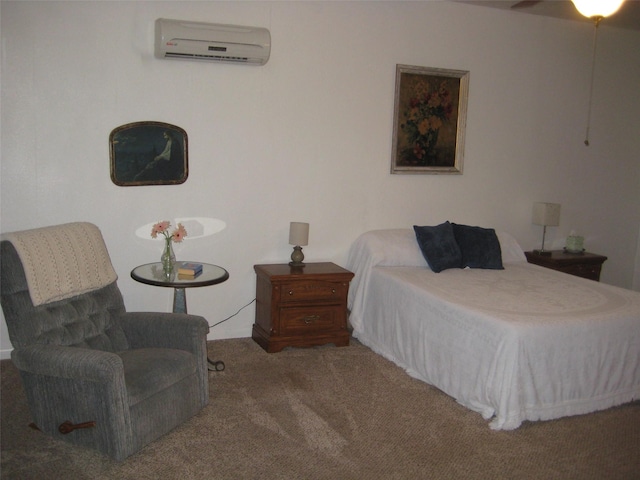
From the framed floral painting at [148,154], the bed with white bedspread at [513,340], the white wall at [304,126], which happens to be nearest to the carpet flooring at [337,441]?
the bed with white bedspread at [513,340]

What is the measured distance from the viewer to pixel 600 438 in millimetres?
3113

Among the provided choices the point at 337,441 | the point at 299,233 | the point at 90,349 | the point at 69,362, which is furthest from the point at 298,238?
the point at 69,362

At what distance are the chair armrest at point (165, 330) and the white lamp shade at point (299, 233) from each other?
1.27 m

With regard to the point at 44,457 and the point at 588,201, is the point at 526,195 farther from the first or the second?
the point at 44,457

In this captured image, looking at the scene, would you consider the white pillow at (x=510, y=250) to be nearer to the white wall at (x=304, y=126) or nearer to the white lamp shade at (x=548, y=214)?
the white wall at (x=304, y=126)

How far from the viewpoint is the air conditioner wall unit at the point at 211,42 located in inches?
151

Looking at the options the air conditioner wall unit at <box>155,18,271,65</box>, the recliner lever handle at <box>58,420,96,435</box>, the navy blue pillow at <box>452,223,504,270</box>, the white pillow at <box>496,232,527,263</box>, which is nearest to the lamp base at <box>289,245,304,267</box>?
the navy blue pillow at <box>452,223,504,270</box>

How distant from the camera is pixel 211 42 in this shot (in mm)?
3926

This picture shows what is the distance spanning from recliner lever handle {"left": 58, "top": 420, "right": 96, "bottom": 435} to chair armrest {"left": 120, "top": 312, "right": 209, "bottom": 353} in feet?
2.13

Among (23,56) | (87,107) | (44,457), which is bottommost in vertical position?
(44,457)

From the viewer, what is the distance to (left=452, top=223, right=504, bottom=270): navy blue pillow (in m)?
4.61

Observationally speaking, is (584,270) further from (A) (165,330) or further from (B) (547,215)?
(A) (165,330)

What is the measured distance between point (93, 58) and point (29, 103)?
1.65ft

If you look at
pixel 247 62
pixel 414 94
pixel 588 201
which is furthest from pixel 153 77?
pixel 588 201
